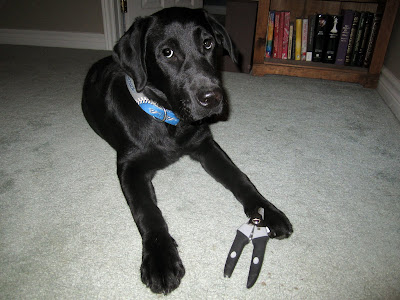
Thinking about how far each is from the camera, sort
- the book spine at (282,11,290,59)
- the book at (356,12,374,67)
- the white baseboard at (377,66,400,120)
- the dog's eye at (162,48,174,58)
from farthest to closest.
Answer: the book spine at (282,11,290,59) → the book at (356,12,374,67) → the white baseboard at (377,66,400,120) → the dog's eye at (162,48,174,58)

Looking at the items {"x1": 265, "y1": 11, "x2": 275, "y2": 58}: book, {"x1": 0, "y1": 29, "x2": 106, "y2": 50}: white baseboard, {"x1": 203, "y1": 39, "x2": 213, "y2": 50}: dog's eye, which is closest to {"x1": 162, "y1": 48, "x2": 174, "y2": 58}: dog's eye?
{"x1": 203, "y1": 39, "x2": 213, "y2": 50}: dog's eye

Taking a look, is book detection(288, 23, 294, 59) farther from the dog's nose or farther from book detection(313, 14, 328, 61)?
the dog's nose

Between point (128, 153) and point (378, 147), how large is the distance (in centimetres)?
134

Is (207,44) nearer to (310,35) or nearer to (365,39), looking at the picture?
(310,35)

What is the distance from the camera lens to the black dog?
1058mm

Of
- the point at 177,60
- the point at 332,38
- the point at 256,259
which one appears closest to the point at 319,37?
the point at 332,38

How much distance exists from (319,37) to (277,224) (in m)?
2.05

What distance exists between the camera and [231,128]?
5.93ft

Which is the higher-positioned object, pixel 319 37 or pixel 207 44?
pixel 207 44

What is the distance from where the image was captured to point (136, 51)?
1180mm

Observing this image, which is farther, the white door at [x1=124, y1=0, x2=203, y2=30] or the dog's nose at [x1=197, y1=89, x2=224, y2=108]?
the white door at [x1=124, y1=0, x2=203, y2=30]

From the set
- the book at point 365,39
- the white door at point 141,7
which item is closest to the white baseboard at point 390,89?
the book at point 365,39

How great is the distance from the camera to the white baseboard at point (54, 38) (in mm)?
3291

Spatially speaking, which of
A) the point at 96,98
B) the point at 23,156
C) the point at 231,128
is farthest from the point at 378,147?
the point at 23,156
